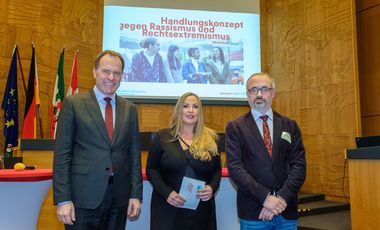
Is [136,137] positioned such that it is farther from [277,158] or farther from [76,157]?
[277,158]

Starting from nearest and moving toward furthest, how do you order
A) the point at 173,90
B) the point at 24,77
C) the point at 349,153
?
1. the point at 349,153
2. the point at 24,77
3. the point at 173,90

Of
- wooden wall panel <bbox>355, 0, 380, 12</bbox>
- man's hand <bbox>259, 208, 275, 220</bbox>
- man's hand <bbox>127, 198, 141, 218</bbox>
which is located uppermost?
wooden wall panel <bbox>355, 0, 380, 12</bbox>

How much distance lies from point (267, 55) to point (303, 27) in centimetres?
84

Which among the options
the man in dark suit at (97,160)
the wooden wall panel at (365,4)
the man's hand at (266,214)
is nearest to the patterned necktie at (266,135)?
the man's hand at (266,214)

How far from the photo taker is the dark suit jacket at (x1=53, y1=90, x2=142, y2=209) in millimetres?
1636

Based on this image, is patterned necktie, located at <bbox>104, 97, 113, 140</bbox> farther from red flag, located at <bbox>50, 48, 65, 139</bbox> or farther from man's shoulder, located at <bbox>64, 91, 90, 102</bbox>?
red flag, located at <bbox>50, 48, 65, 139</bbox>

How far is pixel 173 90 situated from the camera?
5.61 meters

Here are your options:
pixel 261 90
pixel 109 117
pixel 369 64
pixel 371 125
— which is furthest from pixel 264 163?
pixel 369 64

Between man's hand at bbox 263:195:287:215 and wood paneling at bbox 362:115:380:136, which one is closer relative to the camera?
man's hand at bbox 263:195:287:215

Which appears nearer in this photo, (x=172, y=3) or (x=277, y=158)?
(x=277, y=158)

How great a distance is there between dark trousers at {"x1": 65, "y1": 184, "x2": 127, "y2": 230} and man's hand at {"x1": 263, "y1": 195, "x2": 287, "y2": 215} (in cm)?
73

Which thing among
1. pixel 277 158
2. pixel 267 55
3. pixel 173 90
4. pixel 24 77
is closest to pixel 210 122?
pixel 173 90

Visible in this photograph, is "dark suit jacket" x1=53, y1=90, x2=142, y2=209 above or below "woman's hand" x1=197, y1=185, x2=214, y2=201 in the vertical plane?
above

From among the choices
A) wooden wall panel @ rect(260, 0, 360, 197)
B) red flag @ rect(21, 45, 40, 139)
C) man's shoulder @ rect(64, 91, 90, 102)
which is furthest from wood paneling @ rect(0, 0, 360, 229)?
man's shoulder @ rect(64, 91, 90, 102)
